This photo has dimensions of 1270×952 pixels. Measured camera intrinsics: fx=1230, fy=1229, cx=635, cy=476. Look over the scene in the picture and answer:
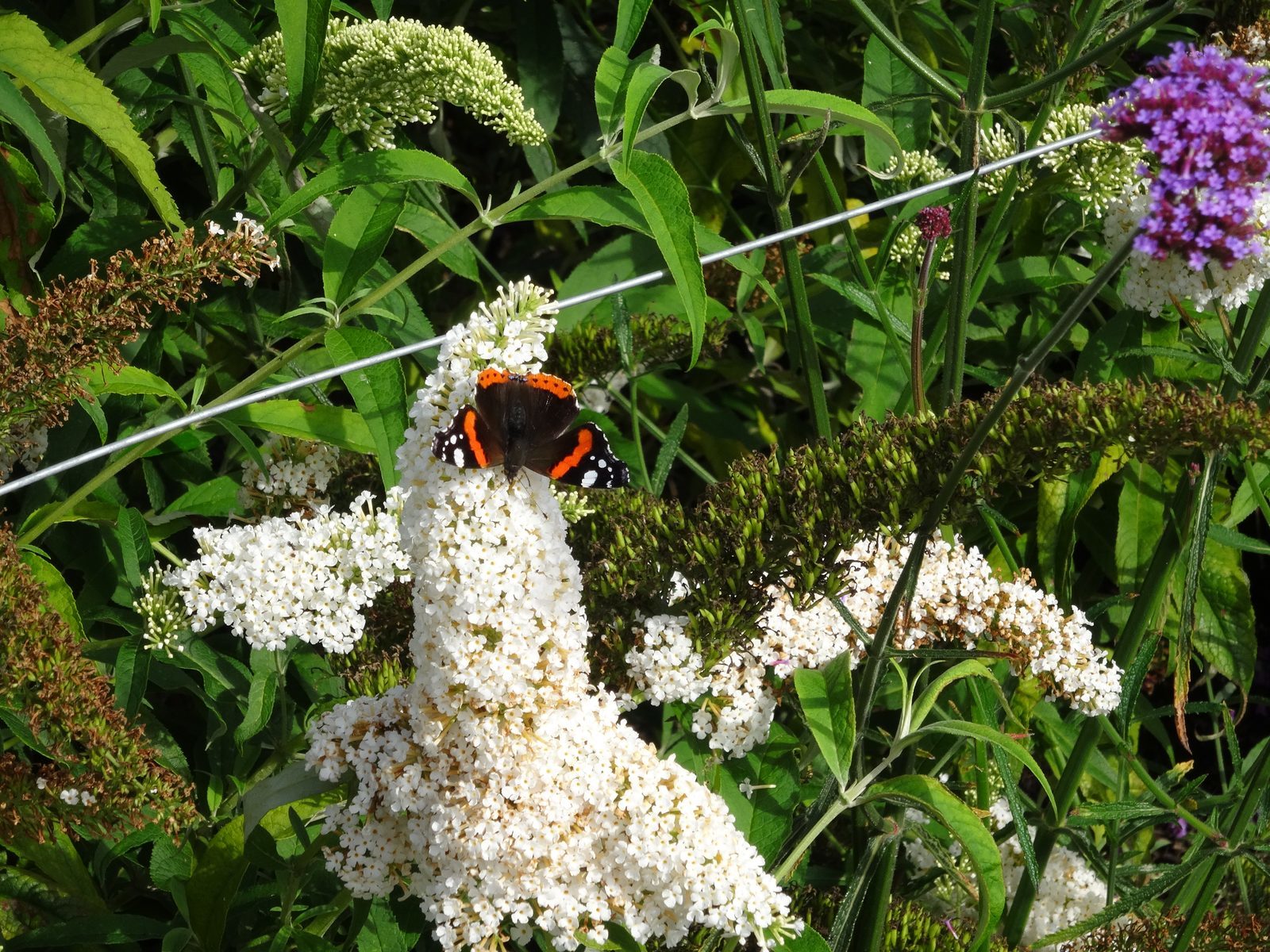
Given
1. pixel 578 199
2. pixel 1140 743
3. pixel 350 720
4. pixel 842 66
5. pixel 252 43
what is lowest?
pixel 350 720

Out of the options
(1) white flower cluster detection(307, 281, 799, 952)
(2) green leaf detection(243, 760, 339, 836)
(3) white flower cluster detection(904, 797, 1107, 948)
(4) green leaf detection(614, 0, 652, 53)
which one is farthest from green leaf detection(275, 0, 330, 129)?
(3) white flower cluster detection(904, 797, 1107, 948)

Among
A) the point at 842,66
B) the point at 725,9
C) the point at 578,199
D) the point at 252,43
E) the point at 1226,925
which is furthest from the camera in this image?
the point at 842,66

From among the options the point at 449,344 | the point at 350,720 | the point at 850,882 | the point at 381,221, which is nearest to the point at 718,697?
the point at 850,882

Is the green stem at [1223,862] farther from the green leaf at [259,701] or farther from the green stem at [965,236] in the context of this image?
the green leaf at [259,701]

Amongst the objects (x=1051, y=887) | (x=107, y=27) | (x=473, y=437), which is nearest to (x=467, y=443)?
(x=473, y=437)

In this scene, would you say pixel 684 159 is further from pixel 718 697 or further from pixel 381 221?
pixel 718 697

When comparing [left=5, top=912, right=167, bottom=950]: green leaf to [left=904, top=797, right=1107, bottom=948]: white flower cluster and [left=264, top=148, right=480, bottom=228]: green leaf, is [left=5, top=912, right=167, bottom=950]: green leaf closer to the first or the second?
[left=264, top=148, right=480, bottom=228]: green leaf

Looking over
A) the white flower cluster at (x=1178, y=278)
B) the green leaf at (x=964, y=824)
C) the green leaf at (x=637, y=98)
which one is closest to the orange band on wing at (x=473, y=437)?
the green leaf at (x=637, y=98)
